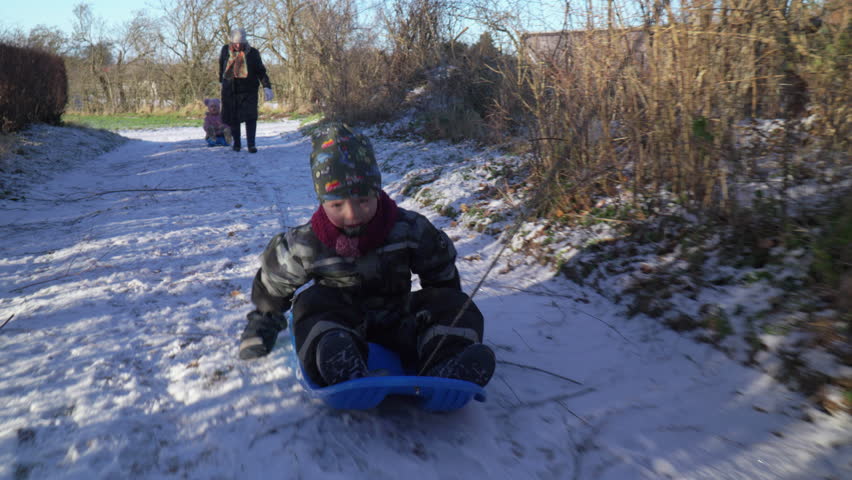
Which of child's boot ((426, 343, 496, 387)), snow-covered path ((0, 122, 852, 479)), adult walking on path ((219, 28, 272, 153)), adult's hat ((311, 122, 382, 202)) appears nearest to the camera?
snow-covered path ((0, 122, 852, 479))

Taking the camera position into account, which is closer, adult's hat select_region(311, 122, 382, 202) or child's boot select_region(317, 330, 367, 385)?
child's boot select_region(317, 330, 367, 385)

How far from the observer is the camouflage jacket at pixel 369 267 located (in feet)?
6.74

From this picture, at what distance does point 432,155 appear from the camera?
7027mm

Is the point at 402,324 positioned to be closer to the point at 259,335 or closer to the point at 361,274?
the point at 361,274

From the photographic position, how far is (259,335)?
221 cm

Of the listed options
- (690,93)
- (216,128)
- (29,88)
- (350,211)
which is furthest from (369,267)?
(29,88)

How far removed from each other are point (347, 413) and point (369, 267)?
576 mm

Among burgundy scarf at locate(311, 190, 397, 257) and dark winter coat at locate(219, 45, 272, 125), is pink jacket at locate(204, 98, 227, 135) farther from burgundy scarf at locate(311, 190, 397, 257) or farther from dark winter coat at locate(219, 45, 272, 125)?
burgundy scarf at locate(311, 190, 397, 257)

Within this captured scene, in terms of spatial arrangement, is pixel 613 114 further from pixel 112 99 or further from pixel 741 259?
pixel 112 99

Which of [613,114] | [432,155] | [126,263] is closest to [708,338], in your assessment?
[613,114]

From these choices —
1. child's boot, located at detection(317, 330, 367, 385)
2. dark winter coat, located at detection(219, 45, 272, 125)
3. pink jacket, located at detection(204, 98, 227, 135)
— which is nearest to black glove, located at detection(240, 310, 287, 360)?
child's boot, located at detection(317, 330, 367, 385)

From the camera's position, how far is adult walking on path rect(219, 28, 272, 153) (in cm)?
830

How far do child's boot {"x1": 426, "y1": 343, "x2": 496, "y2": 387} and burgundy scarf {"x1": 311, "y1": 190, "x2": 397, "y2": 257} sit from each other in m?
0.59

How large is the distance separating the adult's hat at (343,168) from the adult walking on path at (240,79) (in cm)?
699
